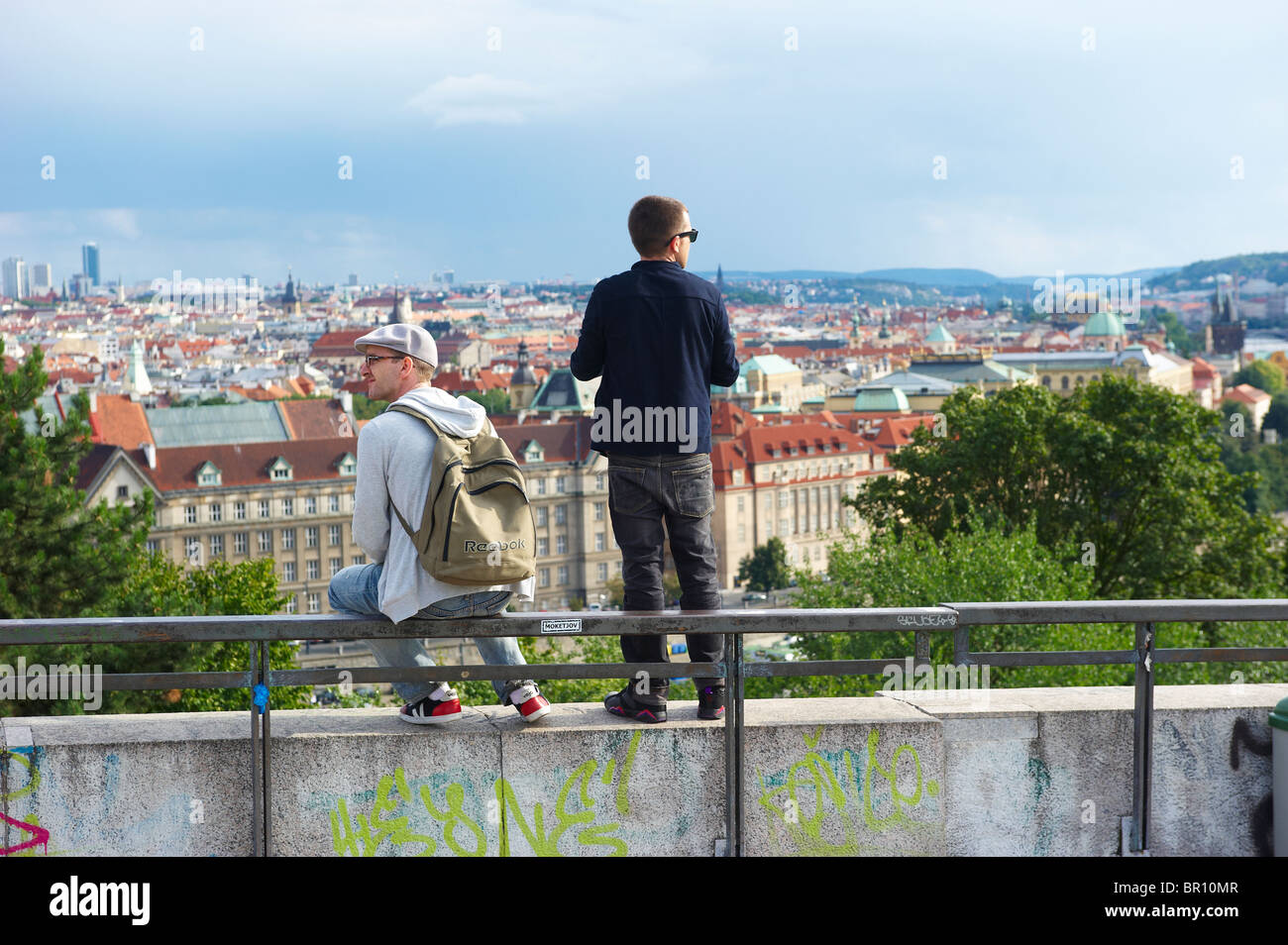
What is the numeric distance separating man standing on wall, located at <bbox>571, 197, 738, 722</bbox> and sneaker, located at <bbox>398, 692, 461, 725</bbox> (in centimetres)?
50

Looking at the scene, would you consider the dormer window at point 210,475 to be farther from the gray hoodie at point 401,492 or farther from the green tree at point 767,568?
the gray hoodie at point 401,492

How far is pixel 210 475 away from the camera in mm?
93938

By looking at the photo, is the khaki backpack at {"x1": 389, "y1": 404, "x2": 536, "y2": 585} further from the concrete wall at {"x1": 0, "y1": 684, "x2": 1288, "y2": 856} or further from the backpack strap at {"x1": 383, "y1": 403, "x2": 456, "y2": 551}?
the concrete wall at {"x1": 0, "y1": 684, "x2": 1288, "y2": 856}

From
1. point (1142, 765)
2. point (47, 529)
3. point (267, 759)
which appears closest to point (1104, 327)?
point (47, 529)

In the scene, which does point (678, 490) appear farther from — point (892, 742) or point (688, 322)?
point (892, 742)

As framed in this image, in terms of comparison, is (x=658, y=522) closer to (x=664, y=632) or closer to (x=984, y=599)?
(x=664, y=632)

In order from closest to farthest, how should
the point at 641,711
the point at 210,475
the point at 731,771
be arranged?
the point at 731,771 < the point at 641,711 < the point at 210,475

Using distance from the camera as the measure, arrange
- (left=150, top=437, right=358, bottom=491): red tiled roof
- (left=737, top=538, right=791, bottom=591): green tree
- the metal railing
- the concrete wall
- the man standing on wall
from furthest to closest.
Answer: (left=737, top=538, right=791, bottom=591): green tree
(left=150, top=437, right=358, bottom=491): red tiled roof
the man standing on wall
the concrete wall
the metal railing

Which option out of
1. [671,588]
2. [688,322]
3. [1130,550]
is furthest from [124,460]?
[688,322]

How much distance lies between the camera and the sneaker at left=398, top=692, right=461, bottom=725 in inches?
173

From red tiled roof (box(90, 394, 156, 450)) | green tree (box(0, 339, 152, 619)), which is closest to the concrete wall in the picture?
green tree (box(0, 339, 152, 619))

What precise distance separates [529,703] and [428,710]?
0.95ft

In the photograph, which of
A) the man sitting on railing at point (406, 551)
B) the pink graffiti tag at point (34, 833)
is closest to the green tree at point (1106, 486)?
the man sitting on railing at point (406, 551)

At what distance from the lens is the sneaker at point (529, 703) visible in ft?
14.5
